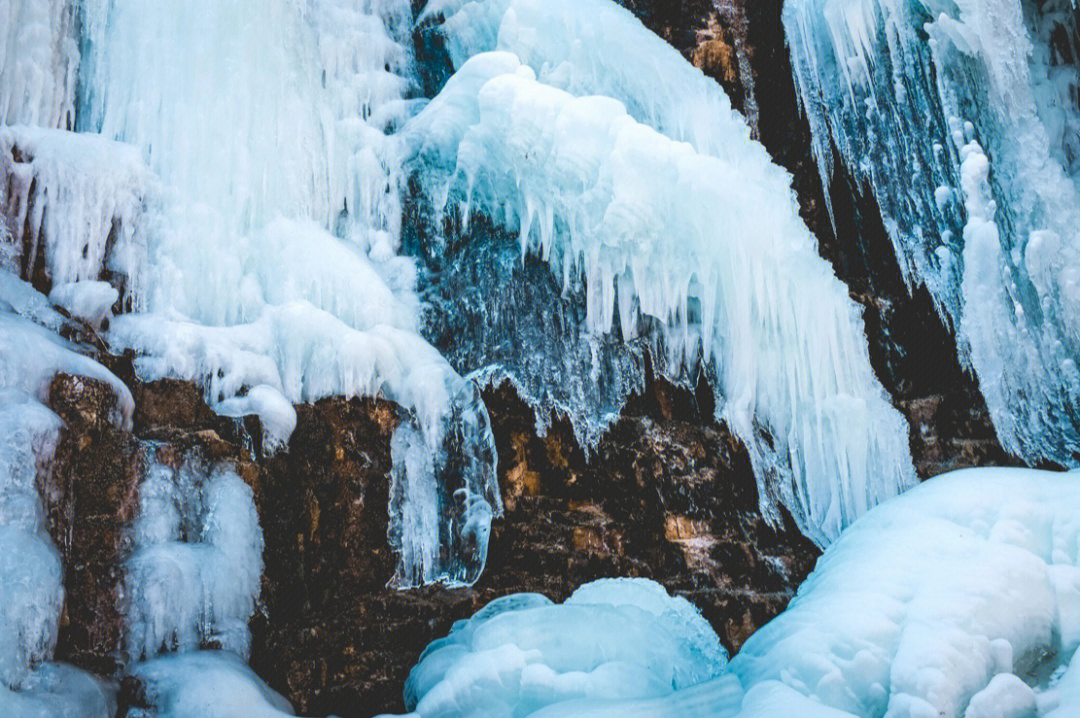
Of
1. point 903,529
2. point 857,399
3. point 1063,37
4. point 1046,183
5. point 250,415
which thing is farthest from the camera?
point 1063,37

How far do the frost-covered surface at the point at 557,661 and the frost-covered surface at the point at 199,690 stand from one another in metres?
0.69

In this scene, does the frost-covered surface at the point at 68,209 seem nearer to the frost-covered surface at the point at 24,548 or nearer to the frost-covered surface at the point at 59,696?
the frost-covered surface at the point at 24,548

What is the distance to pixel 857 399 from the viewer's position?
17.3 ft

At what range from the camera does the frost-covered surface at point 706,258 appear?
5043mm

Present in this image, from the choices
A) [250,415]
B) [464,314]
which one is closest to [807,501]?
[464,314]

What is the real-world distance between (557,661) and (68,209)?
3.51 meters

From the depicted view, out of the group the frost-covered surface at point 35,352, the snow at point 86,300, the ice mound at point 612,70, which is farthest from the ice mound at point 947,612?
the snow at point 86,300

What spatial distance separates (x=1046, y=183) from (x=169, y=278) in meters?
6.08

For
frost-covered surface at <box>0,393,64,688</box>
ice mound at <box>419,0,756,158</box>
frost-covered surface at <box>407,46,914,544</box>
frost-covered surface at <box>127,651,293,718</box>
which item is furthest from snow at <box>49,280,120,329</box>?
ice mound at <box>419,0,756,158</box>

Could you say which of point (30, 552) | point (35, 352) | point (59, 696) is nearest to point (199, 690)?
point (59, 696)

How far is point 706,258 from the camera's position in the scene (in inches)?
203

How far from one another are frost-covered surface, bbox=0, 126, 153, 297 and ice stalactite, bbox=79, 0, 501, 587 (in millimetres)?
163

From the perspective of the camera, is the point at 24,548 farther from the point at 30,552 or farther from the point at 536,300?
the point at 536,300

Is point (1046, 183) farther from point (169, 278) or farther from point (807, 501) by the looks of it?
point (169, 278)
